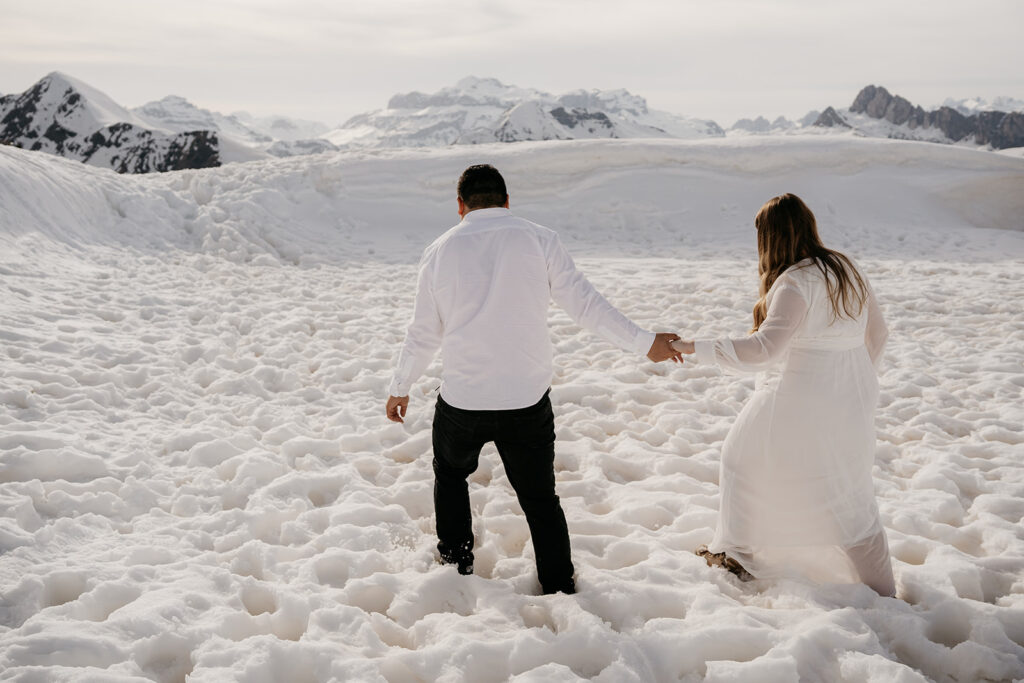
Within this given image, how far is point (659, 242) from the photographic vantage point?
13469 millimetres

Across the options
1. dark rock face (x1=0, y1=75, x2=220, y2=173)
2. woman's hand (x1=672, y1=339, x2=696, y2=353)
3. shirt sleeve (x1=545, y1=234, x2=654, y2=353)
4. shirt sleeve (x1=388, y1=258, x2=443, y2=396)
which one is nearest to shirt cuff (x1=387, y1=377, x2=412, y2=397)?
shirt sleeve (x1=388, y1=258, x2=443, y2=396)

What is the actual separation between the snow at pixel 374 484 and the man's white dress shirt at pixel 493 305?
105 cm

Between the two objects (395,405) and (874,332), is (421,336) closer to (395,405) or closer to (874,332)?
(395,405)

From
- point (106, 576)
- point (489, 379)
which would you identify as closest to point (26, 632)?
point (106, 576)

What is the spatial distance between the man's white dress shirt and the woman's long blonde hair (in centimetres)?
97

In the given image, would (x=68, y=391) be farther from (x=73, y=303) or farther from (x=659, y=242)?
(x=659, y=242)

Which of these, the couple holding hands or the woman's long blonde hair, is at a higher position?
the woman's long blonde hair

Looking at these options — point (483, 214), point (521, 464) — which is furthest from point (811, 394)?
point (483, 214)

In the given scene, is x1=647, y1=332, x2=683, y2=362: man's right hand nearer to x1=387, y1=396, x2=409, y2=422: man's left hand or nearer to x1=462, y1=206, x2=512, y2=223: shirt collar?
x1=462, y1=206, x2=512, y2=223: shirt collar

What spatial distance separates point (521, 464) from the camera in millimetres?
3020

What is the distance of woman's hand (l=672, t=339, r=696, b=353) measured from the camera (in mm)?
3264

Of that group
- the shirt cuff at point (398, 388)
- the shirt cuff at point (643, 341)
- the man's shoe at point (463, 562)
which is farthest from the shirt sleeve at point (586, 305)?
the man's shoe at point (463, 562)

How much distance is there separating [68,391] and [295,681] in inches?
150

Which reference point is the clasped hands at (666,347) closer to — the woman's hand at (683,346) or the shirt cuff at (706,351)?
the woman's hand at (683,346)
